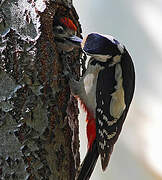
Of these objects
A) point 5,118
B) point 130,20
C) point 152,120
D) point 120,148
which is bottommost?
point 120,148

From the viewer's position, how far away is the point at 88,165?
6.46 ft

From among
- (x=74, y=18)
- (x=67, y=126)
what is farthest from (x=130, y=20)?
(x=67, y=126)

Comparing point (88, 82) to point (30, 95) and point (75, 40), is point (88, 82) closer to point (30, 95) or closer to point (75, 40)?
point (75, 40)

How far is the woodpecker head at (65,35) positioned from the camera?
1.92 meters

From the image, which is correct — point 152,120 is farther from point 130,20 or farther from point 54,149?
point 54,149

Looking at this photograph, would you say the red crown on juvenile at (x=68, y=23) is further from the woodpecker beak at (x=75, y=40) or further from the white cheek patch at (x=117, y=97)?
the white cheek patch at (x=117, y=97)

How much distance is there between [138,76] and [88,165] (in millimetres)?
1825

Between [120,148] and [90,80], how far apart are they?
1710mm

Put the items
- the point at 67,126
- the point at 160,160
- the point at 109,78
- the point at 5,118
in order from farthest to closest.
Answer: the point at 160,160 → the point at 109,78 → the point at 67,126 → the point at 5,118

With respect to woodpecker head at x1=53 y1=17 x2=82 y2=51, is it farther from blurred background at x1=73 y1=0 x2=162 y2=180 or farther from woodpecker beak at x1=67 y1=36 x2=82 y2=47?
blurred background at x1=73 y1=0 x2=162 y2=180

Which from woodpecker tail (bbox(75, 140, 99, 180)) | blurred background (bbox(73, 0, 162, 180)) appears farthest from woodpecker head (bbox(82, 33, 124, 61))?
blurred background (bbox(73, 0, 162, 180))

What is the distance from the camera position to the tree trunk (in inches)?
66.6

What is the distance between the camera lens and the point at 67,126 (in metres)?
1.87

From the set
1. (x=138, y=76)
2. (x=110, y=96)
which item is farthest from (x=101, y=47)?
(x=138, y=76)
